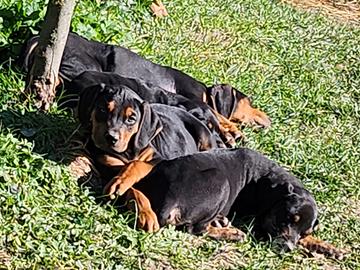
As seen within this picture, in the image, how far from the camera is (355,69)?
10.8m

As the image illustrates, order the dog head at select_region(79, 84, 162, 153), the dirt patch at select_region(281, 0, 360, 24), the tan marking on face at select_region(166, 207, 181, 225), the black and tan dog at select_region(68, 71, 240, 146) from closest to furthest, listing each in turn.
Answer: the tan marking on face at select_region(166, 207, 181, 225) < the dog head at select_region(79, 84, 162, 153) < the black and tan dog at select_region(68, 71, 240, 146) < the dirt patch at select_region(281, 0, 360, 24)

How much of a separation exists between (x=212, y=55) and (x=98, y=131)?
12.3 ft

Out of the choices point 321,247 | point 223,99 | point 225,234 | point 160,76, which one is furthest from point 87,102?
point 223,99

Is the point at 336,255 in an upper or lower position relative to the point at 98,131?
lower

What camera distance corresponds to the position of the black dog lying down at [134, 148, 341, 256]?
20.4ft

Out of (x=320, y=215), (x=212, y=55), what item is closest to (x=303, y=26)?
(x=212, y=55)

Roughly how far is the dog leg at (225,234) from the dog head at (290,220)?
24cm

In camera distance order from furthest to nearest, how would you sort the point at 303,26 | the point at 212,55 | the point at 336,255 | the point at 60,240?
the point at 303,26 < the point at 212,55 < the point at 336,255 < the point at 60,240

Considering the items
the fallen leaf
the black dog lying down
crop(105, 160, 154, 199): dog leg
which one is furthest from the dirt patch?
crop(105, 160, 154, 199): dog leg

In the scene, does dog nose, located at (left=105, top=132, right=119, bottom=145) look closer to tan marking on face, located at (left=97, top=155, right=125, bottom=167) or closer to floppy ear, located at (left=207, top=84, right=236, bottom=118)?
tan marking on face, located at (left=97, top=155, right=125, bottom=167)

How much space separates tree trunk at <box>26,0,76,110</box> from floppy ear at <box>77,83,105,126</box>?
68cm

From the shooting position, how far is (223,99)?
858cm

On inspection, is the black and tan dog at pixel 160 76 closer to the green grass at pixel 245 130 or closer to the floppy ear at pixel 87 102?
the green grass at pixel 245 130

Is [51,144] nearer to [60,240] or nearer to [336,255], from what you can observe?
[60,240]
